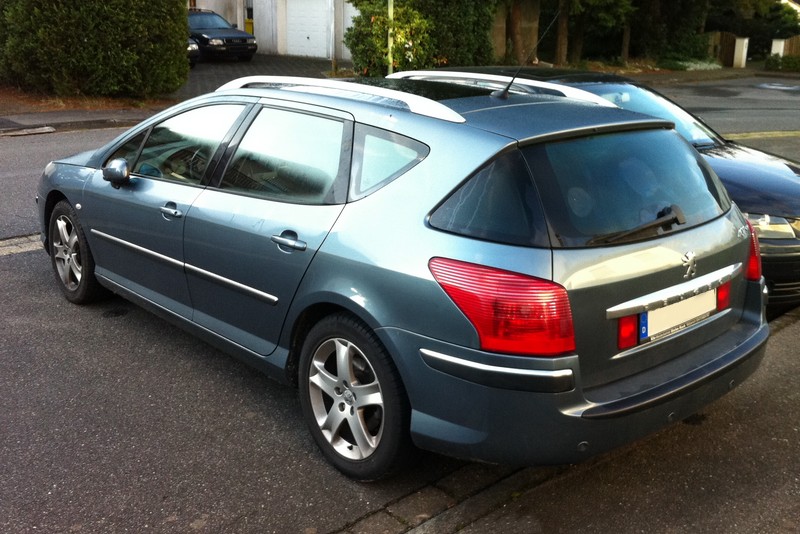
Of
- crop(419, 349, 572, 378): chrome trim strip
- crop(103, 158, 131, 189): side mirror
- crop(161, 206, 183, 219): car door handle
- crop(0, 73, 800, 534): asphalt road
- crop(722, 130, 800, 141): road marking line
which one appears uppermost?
crop(103, 158, 131, 189): side mirror

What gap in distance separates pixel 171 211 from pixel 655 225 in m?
2.39

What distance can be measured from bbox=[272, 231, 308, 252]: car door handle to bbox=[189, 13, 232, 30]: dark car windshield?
82.9ft

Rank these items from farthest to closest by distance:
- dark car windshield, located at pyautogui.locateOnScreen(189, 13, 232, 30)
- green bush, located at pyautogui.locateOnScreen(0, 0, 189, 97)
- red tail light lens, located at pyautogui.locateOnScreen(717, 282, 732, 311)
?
dark car windshield, located at pyautogui.locateOnScreen(189, 13, 232, 30), green bush, located at pyautogui.locateOnScreen(0, 0, 189, 97), red tail light lens, located at pyautogui.locateOnScreen(717, 282, 732, 311)

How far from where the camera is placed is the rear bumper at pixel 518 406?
2.99 meters

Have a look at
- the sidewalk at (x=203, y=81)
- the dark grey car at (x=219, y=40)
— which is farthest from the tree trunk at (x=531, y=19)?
the dark grey car at (x=219, y=40)

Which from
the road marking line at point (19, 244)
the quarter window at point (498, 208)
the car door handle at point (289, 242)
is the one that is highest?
the quarter window at point (498, 208)

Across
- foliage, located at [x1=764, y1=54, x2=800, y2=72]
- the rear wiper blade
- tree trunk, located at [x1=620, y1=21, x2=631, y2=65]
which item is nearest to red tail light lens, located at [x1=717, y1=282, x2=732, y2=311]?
the rear wiper blade

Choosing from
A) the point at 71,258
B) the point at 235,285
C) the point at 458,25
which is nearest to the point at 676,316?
the point at 235,285

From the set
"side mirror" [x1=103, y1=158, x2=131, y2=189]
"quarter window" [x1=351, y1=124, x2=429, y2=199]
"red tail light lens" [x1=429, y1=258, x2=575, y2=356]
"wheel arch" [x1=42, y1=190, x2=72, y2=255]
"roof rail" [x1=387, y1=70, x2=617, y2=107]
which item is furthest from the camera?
"wheel arch" [x1=42, y1=190, x2=72, y2=255]

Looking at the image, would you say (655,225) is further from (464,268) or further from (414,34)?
(414,34)

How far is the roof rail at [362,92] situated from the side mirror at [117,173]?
0.69 m

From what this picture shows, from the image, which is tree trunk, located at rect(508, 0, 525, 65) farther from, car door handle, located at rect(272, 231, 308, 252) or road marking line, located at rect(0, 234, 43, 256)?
car door handle, located at rect(272, 231, 308, 252)

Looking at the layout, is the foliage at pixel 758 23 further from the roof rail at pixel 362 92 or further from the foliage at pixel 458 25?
the roof rail at pixel 362 92

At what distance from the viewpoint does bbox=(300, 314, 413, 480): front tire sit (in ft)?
10.9
